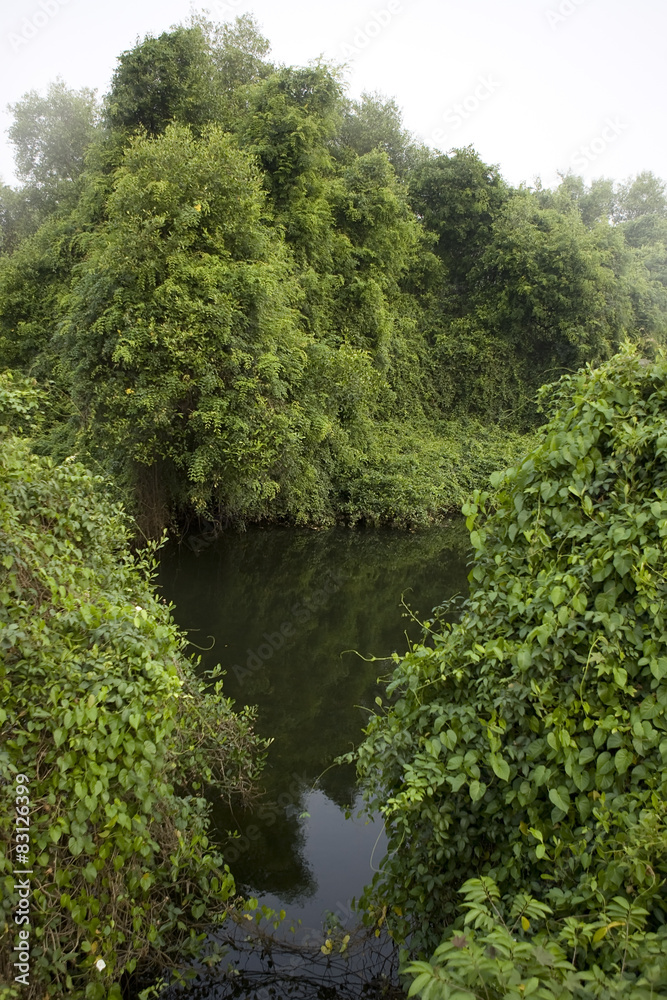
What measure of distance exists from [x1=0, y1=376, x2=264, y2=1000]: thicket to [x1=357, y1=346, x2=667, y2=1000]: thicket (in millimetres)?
1117

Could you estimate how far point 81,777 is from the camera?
2.90 metres

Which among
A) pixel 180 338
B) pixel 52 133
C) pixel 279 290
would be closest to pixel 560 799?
pixel 180 338

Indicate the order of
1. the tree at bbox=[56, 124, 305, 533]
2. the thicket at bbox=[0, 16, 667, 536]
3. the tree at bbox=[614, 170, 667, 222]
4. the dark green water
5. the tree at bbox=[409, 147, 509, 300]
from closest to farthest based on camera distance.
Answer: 1. the dark green water
2. the tree at bbox=[56, 124, 305, 533]
3. the thicket at bbox=[0, 16, 667, 536]
4. the tree at bbox=[409, 147, 509, 300]
5. the tree at bbox=[614, 170, 667, 222]

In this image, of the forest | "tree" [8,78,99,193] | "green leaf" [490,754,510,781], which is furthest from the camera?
"tree" [8,78,99,193]

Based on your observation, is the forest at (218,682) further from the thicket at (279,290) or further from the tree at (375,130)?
the tree at (375,130)

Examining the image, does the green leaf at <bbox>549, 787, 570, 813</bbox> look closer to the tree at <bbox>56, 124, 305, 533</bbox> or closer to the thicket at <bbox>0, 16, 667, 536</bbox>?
the tree at <bbox>56, 124, 305, 533</bbox>

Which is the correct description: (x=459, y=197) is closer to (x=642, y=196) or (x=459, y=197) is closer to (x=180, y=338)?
(x=180, y=338)

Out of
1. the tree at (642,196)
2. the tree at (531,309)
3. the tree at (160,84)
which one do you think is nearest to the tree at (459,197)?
the tree at (531,309)

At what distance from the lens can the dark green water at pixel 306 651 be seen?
16.1 ft

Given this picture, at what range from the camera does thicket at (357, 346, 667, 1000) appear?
2361mm

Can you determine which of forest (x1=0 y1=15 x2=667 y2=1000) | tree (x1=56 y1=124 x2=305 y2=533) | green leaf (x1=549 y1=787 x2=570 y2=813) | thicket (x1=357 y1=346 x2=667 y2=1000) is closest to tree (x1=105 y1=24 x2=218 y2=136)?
forest (x1=0 y1=15 x2=667 y2=1000)

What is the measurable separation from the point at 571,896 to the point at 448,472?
16337 mm

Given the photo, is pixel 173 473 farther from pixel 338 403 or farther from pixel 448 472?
pixel 448 472

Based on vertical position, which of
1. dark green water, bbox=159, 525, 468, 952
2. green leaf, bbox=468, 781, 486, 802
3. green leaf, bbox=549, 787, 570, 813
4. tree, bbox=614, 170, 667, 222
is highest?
tree, bbox=614, 170, 667, 222
